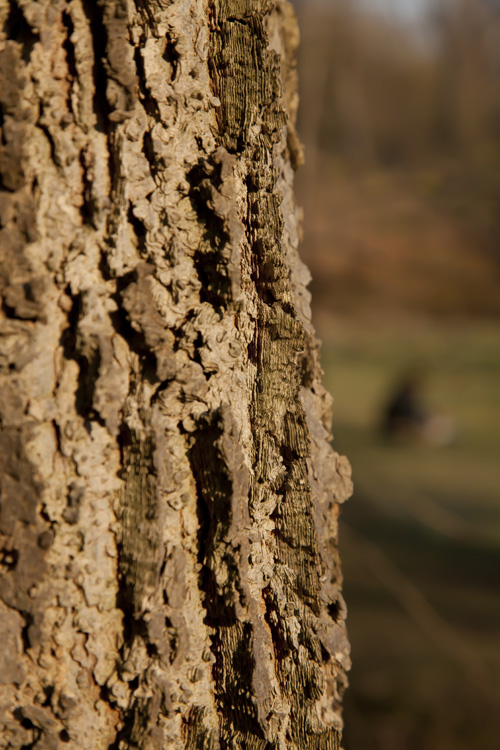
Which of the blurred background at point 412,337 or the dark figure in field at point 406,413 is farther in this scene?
the dark figure in field at point 406,413

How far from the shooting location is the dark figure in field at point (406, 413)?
517 cm

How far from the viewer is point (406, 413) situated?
207 inches

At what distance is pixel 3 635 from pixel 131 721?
14 centimetres

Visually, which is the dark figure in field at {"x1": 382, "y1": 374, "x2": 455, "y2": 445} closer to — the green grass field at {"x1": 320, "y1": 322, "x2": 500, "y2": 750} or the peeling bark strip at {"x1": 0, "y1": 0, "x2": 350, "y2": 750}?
the green grass field at {"x1": 320, "y1": 322, "x2": 500, "y2": 750}

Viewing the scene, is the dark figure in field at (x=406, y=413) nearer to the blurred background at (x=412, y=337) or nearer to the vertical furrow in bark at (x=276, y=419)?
the blurred background at (x=412, y=337)

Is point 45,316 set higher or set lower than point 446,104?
lower

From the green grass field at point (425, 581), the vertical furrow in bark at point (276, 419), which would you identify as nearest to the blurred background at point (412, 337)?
the green grass field at point (425, 581)

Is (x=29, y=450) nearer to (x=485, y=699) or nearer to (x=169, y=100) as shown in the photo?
(x=169, y=100)

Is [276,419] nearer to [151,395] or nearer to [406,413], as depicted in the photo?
[151,395]

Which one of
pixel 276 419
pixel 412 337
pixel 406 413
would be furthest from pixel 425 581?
pixel 412 337

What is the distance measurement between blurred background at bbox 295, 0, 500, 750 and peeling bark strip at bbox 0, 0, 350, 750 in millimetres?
1576

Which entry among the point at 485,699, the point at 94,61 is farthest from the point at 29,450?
the point at 485,699

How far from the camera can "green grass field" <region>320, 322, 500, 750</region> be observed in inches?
80.2

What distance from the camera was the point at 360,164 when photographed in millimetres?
10773
